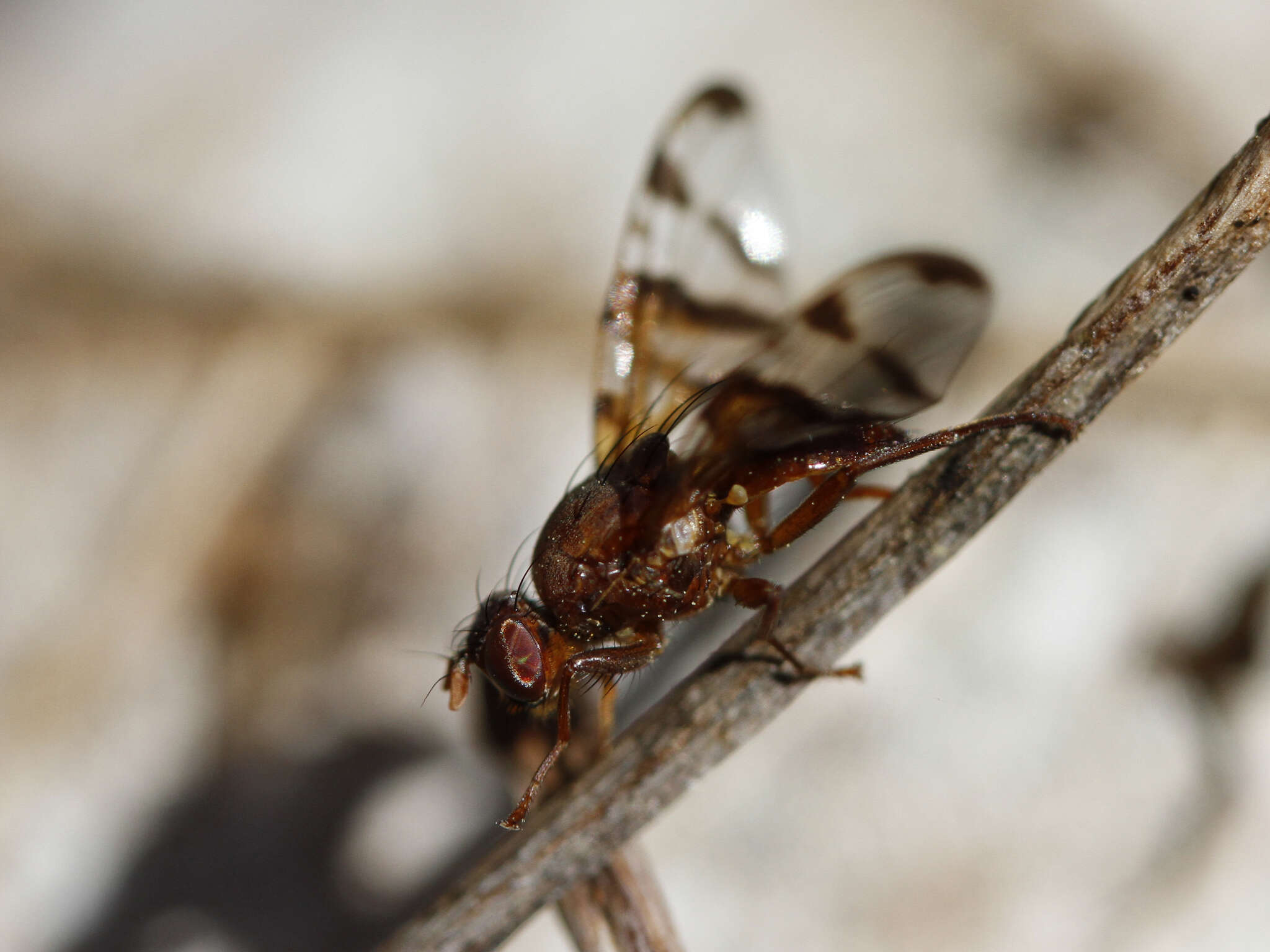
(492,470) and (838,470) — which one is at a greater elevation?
(492,470)

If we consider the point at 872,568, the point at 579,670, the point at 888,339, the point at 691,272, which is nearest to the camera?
the point at 872,568

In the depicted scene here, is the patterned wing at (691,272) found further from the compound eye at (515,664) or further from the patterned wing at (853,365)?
the compound eye at (515,664)

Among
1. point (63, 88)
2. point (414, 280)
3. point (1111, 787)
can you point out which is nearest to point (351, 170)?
point (414, 280)

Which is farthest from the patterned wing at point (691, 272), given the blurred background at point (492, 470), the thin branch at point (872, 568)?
the thin branch at point (872, 568)

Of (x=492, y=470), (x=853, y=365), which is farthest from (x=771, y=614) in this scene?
(x=492, y=470)

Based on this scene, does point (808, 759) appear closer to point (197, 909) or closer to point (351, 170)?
point (197, 909)

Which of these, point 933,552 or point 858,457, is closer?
point 933,552

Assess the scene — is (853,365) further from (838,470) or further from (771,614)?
(771,614)
